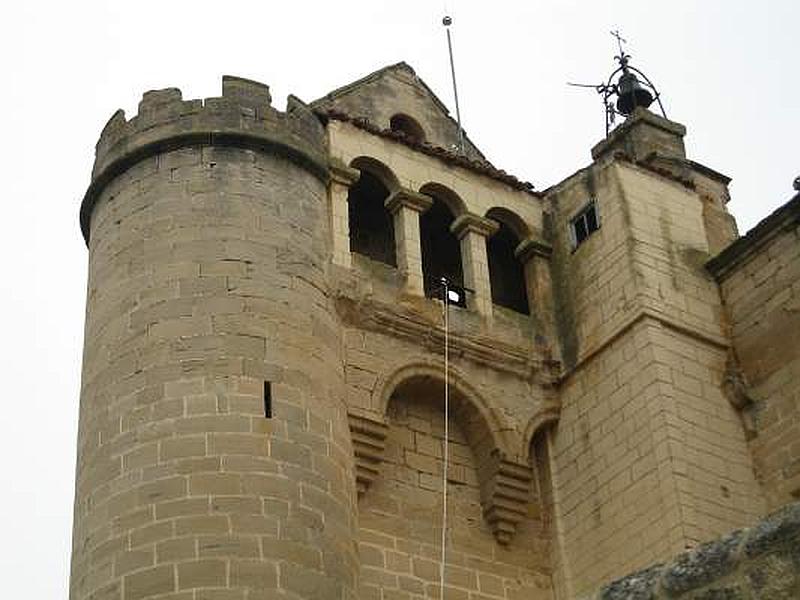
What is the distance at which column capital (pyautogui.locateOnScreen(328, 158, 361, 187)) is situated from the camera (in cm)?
1527

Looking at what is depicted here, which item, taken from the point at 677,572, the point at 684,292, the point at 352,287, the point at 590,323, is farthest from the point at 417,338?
the point at 677,572

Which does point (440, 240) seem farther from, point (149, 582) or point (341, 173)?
point (149, 582)

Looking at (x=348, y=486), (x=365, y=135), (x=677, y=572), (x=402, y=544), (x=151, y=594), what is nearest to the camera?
(x=677, y=572)

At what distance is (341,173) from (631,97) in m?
6.35

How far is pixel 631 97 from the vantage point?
2014 centimetres

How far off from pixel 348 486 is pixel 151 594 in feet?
7.51

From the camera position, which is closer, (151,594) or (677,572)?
(677,572)

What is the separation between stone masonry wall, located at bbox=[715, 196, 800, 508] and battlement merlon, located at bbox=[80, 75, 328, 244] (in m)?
4.68

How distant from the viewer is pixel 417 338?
591 inches

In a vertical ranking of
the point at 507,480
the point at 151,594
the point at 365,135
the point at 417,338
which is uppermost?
the point at 365,135

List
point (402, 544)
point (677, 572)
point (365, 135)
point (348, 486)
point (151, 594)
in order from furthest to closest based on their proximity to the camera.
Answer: point (365, 135)
point (402, 544)
point (348, 486)
point (151, 594)
point (677, 572)

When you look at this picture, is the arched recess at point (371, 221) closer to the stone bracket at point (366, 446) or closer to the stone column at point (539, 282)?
the stone column at point (539, 282)

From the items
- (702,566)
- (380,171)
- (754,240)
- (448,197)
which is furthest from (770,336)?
(702,566)

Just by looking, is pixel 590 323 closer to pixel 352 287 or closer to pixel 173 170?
pixel 352 287
